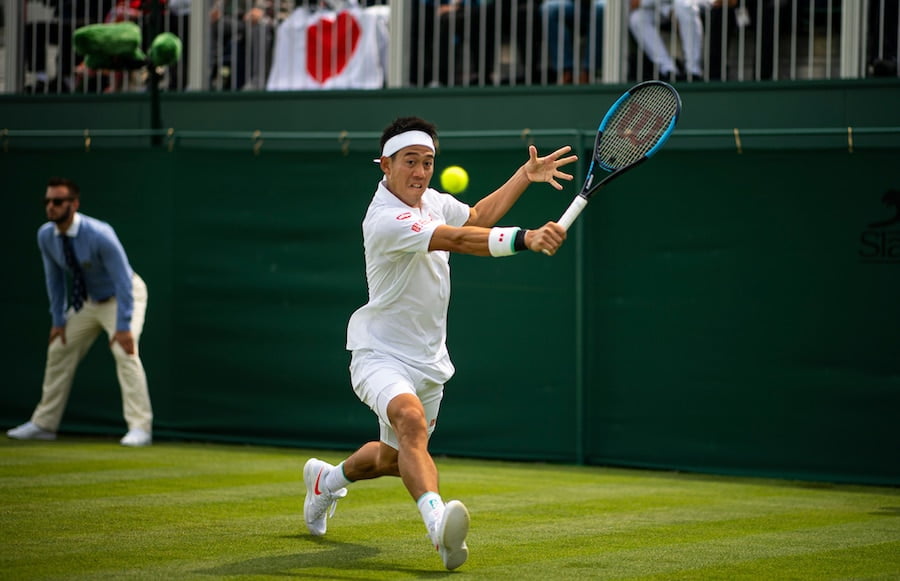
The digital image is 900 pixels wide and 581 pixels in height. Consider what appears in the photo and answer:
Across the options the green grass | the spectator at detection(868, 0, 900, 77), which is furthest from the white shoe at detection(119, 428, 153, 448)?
the spectator at detection(868, 0, 900, 77)

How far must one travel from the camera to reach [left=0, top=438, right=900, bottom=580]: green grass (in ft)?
19.2

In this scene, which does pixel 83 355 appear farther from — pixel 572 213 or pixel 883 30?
pixel 883 30

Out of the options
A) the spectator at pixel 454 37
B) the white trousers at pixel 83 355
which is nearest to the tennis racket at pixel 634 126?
the white trousers at pixel 83 355

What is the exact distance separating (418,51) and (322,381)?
4.34 meters

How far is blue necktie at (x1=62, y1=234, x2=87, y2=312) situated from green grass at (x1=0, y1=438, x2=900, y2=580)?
4.61 ft

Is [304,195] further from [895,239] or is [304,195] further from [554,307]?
[895,239]

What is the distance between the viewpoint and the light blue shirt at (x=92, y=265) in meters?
11.0

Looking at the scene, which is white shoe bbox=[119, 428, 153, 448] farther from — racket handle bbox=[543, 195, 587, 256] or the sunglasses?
racket handle bbox=[543, 195, 587, 256]

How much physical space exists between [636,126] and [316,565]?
8.44ft

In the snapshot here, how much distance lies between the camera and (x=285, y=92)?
13641mm

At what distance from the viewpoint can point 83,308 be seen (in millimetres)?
11336

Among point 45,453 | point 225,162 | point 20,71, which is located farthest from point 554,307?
point 20,71

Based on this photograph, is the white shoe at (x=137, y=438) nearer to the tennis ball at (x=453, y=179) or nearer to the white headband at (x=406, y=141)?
the tennis ball at (x=453, y=179)

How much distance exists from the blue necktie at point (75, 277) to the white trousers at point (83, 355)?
0.21 ft
